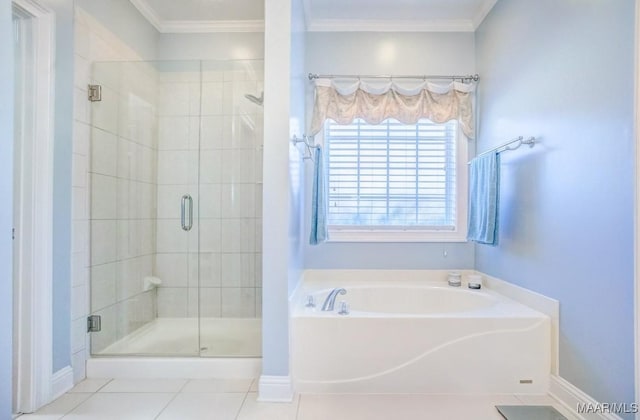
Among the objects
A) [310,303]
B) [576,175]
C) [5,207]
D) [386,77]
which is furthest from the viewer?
[386,77]

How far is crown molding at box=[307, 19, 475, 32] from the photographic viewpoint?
299cm

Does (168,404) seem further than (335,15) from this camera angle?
No

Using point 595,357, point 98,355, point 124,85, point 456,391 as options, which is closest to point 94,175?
point 124,85

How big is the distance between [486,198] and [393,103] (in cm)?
108

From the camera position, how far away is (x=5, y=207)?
109 centimetres

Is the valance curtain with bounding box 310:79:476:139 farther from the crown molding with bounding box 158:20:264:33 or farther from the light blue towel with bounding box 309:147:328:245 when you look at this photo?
the crown molding with bounding box 158:20:264:33

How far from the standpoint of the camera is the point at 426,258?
3051mm

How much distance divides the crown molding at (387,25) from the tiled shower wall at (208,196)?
0.95 meters

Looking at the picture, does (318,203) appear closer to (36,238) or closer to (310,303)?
(310,303)

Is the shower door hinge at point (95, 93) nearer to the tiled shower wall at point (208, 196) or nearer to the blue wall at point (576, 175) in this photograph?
the tiled shower wall at point (208, 196)

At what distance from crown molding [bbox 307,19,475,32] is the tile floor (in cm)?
273

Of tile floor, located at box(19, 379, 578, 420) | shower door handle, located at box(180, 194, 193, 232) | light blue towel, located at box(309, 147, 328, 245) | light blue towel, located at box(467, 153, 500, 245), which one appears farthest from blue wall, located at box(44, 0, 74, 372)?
light blue towel, located at box(467, 153, 500, 245)

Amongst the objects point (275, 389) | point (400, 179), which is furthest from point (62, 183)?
point (400, 179)

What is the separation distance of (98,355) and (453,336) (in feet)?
7.25
